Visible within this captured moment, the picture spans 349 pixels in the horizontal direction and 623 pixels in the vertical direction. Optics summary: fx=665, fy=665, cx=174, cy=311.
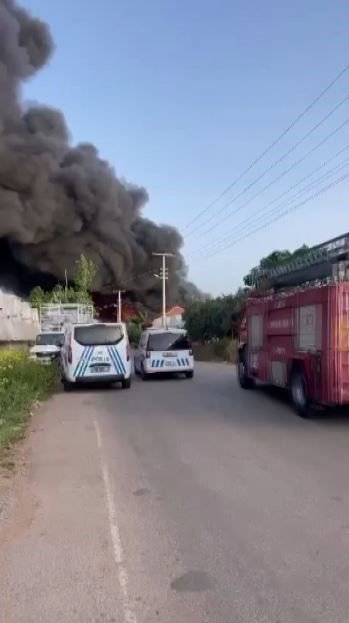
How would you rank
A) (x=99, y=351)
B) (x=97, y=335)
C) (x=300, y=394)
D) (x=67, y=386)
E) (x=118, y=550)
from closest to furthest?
(x=118, y=550)
(x=300, y=394)
(x=99, y=351)
(x=97, y=335)
(x=67, y=386)

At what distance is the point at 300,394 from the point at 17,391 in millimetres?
4434

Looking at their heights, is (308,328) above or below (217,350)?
above

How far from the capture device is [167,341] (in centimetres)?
1847

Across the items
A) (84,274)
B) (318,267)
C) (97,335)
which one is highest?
(84,274)

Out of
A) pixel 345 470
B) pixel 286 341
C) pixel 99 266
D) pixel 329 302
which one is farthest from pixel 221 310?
pixel 345 470

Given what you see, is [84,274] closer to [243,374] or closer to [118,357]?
[118,357]

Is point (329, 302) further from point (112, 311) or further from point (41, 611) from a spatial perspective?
point (112, 311)

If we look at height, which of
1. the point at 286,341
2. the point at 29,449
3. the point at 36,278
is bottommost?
the point at 29,449

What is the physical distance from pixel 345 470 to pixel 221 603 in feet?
11.0

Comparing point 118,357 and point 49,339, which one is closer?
point 118,357

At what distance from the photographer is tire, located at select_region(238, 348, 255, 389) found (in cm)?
1484

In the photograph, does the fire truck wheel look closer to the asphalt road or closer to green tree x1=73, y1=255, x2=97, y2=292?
the asphalt road

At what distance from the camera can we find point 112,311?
59875 mm

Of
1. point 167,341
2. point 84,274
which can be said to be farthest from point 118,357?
point 84,274
